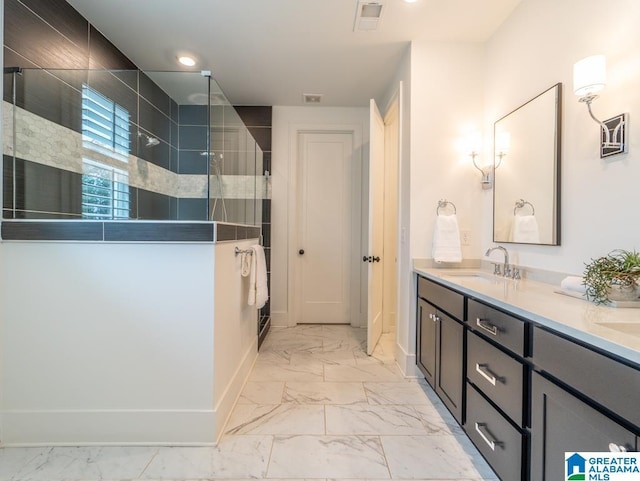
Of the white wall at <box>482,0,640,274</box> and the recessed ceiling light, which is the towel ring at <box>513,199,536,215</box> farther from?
the recessed ceiling light

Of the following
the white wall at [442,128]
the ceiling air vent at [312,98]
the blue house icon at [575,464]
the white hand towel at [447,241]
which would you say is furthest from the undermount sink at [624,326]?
the ceiling air vent at [312,98]

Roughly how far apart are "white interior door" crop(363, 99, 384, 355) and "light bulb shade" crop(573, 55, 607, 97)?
→ 1.48 metres

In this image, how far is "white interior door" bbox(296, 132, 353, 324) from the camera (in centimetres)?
368

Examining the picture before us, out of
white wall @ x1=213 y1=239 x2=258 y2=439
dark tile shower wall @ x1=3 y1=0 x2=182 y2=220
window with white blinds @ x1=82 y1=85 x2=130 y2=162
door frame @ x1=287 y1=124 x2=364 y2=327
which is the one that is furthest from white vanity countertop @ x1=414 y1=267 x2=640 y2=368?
window with white blinds @ x1=82 y1=85 x2=130 y2=162

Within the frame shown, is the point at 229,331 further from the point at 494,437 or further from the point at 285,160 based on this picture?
the point at 285,160

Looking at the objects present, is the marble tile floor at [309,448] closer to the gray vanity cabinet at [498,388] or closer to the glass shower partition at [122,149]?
the gray vanity cabinet at [498,388]

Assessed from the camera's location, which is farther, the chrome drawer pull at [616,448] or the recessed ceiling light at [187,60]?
the recessed ceiling light at [187,60]

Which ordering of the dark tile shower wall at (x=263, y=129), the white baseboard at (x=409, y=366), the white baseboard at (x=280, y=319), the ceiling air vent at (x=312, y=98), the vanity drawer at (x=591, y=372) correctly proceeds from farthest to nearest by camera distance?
the white baseboard at (x=280, y=319) → the dark tile shower wall at (x=263, y=129) → the ceiling air vent at (x=312, y=98) → the white baseboard at (x=409, y=366) → the vanity drawer at (x=591, y=372)

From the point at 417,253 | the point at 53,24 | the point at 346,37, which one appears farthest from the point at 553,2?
the point at 53,24

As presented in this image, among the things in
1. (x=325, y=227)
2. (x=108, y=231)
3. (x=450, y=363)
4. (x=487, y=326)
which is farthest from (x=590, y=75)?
(x=325, y=227)

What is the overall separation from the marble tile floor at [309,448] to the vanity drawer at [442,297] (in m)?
0.66

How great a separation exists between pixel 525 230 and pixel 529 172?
346 mm

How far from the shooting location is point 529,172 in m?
1.86

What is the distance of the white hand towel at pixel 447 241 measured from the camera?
2.24 m
